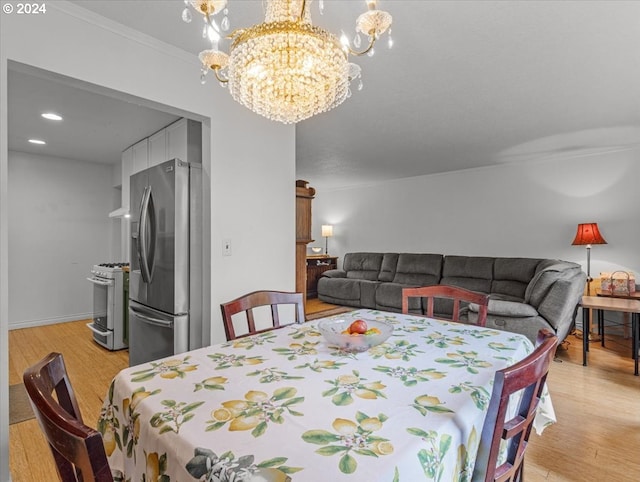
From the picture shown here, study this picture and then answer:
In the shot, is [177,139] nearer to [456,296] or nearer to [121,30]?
[121,30]

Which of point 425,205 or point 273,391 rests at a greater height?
point 425,205

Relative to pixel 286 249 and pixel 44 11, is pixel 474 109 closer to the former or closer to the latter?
pixel 286 249

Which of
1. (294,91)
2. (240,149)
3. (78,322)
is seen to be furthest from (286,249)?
(78,322)

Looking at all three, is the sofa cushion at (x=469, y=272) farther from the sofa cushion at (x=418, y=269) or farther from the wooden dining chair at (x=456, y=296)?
the wooden dining chair at (x=456, y=296)

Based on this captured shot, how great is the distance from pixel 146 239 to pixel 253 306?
1.28m

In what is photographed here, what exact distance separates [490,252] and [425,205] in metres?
1.43

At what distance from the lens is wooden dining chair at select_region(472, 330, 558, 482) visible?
75cm

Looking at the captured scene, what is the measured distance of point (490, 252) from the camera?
5730 millimetres

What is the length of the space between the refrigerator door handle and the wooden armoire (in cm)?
126

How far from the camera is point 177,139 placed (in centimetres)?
309

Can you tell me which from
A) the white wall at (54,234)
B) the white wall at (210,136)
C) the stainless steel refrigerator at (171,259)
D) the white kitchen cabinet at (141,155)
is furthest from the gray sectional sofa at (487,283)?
the white wall at (54,234)

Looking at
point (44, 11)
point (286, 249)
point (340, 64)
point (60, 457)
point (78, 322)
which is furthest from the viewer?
point (78, 322)

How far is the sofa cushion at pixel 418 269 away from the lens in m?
5.61

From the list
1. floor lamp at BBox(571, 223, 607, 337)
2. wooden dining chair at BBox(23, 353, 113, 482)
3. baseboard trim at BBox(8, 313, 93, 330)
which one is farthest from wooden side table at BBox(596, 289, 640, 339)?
baseboard trim at BBox(8, 313, 93, 330)
